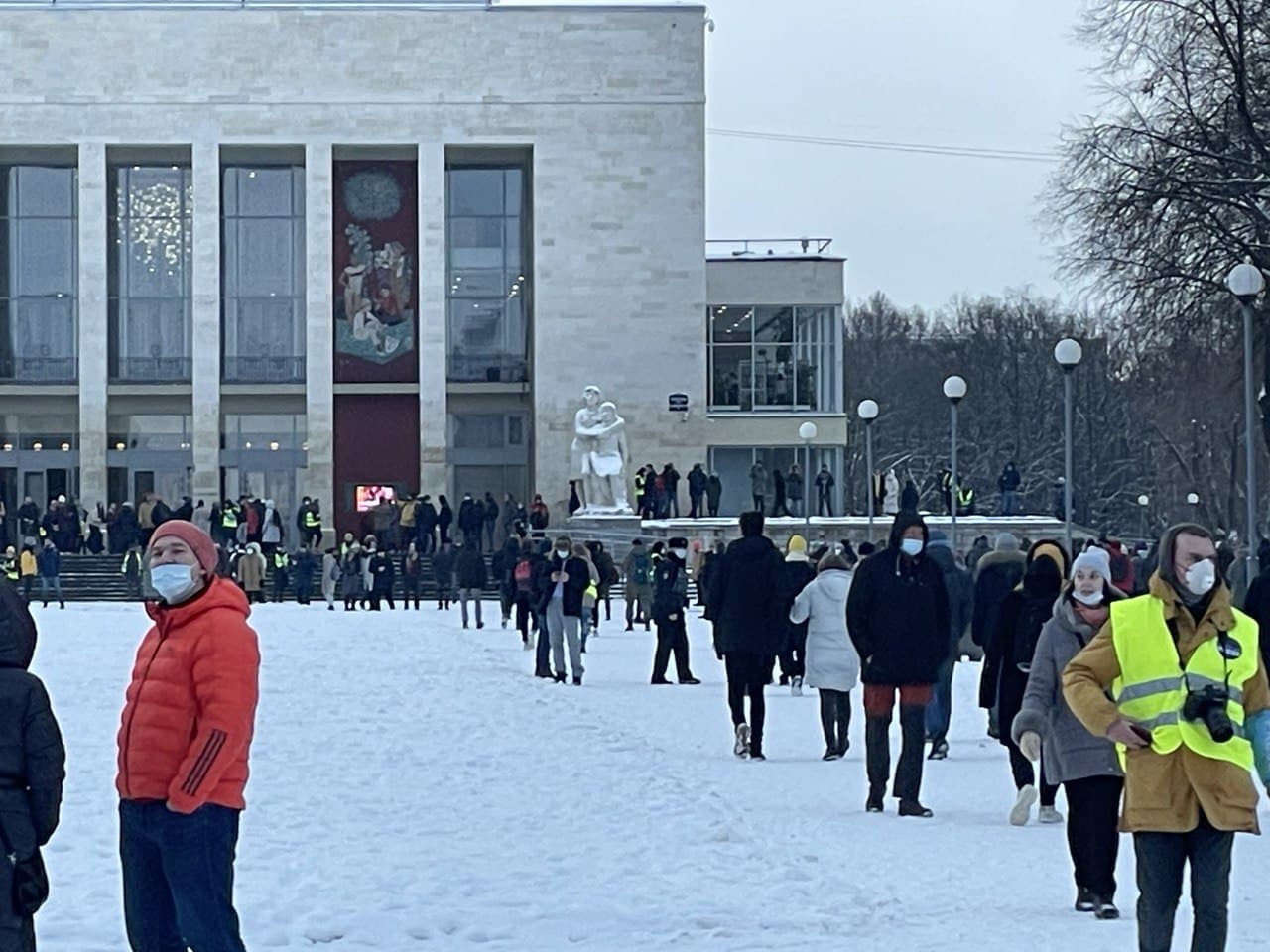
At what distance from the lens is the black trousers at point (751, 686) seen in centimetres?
1535

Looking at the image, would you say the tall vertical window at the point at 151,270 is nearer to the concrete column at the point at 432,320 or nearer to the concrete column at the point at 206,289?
the concrete column at the point at 206,289

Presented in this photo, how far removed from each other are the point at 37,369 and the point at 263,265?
19.4 ft

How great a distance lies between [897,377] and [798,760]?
7866 cm

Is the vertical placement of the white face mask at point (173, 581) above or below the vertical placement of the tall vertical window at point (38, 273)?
below

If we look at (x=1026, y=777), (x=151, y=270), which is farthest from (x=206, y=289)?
(x=1026, y=777)

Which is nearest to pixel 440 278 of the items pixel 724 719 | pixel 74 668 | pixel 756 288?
pixel 756 288

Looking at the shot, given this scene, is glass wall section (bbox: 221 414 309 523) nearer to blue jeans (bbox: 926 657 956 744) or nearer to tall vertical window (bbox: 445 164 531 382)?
tall vertical window (bbox: 445 164 531 382)

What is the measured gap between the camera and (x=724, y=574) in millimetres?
15766

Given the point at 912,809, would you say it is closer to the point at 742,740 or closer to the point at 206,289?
the point at 742,740

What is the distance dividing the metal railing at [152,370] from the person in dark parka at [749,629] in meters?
43.9

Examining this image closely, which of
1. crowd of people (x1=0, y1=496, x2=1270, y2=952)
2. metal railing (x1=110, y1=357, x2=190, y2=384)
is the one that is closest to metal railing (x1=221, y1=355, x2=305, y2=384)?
metal railing (x1=110, y1=357, x2=190, y2=384)

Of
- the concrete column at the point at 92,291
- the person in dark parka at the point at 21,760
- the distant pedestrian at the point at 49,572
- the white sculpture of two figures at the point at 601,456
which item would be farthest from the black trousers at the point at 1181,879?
the concrete column at the point at 92,291

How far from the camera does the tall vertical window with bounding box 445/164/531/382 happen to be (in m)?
58.9

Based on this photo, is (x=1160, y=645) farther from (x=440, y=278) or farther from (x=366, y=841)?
(x=440, y=278)
